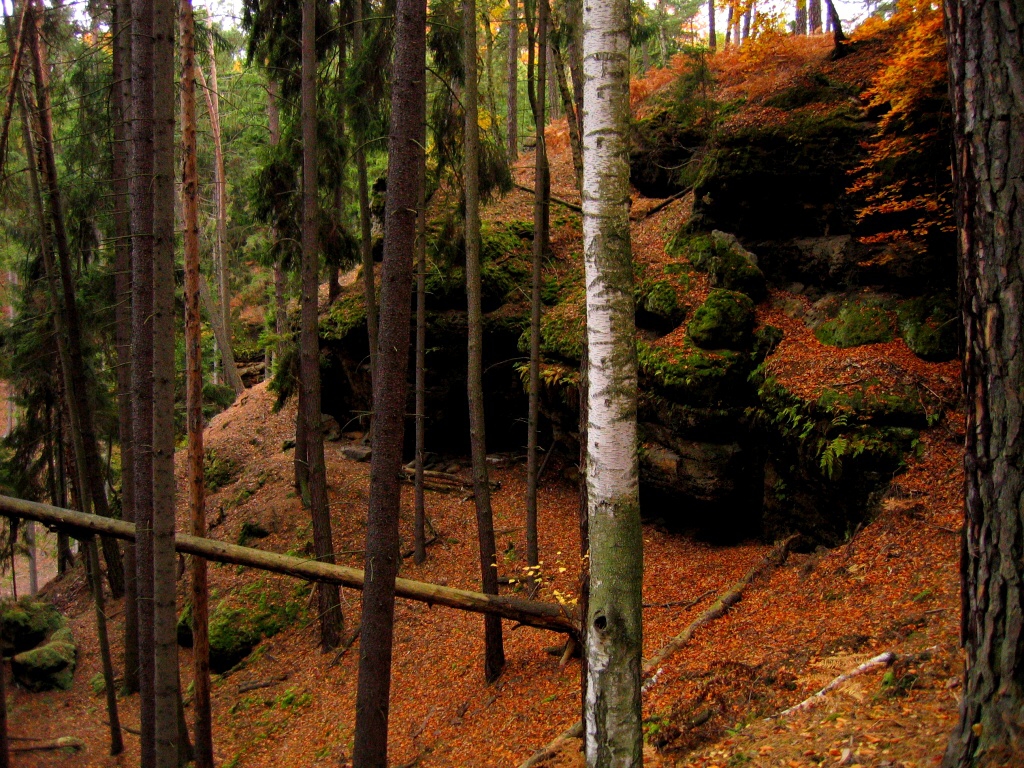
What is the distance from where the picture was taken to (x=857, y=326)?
10.4 metres

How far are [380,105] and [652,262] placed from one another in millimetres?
6118

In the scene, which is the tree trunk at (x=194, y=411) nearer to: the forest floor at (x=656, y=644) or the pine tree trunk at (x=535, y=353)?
the forest floor at (x=656, y=644)

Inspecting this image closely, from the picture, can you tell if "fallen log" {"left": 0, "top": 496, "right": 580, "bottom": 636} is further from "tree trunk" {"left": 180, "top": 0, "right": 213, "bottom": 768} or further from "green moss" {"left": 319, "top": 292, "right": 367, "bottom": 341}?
"green moss" {"left": 319, "top": 292, "right": 367, "bottom": 341}

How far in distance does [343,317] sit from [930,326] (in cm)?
1191

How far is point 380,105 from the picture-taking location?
11.6m

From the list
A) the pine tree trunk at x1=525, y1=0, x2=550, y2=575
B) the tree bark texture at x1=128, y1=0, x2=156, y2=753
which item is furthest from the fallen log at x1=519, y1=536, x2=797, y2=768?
the tree bark texture at x1=128, y1=0, x2=156, y2=753

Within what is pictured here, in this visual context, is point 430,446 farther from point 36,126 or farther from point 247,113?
point 247,113

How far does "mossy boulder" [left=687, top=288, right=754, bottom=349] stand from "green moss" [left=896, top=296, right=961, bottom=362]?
229cm

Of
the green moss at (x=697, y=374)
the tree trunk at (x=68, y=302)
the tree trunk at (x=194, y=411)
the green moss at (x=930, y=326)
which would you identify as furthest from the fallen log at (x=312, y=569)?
the green moss at (x=930, y=326)

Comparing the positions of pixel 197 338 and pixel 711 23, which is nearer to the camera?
pixel 197 338

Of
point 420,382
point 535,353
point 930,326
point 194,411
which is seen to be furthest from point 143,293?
point 930,326

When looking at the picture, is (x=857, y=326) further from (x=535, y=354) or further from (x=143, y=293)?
(x=143, y=293)

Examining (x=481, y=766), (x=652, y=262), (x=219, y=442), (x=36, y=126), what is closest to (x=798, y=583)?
(x=481, y=766)

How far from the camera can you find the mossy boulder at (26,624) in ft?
46.6
